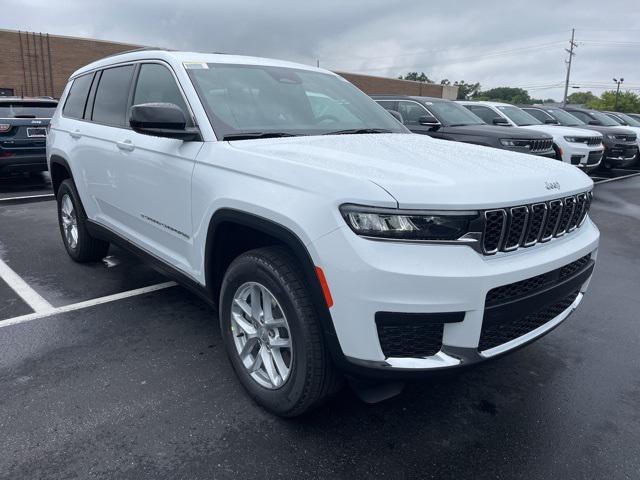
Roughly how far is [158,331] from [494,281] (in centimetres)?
246

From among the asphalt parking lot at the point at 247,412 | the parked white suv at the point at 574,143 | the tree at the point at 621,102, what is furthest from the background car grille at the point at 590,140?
the tree at the point at 621,102

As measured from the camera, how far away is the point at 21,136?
8.89 m

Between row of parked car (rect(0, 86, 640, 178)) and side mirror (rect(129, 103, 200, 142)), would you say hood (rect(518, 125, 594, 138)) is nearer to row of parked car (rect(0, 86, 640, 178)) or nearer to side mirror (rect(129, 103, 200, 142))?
row of parked car (rect(0, 86, 640, 178))

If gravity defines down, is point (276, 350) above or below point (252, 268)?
below

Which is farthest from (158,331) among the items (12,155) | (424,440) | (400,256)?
(12,155)

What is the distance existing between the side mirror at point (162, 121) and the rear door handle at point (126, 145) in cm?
64

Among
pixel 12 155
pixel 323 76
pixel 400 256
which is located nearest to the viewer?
pixel 400 256

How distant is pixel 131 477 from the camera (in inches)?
86.5

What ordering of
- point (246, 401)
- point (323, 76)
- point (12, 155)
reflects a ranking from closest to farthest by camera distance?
point (246, 401)
point (323, 76)
point (12, 155)

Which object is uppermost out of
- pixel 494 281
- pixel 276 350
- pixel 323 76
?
pixel 323 76

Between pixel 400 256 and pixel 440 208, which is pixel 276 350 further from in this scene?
pixel 440 208

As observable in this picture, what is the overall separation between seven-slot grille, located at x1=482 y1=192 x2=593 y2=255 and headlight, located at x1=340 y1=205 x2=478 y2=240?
0.54 ft

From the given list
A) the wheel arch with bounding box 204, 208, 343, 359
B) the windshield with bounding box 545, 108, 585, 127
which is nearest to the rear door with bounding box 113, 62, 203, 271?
the wheel arch with bounding box 204, 208, 343, 359

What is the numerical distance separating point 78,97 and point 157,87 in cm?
173
